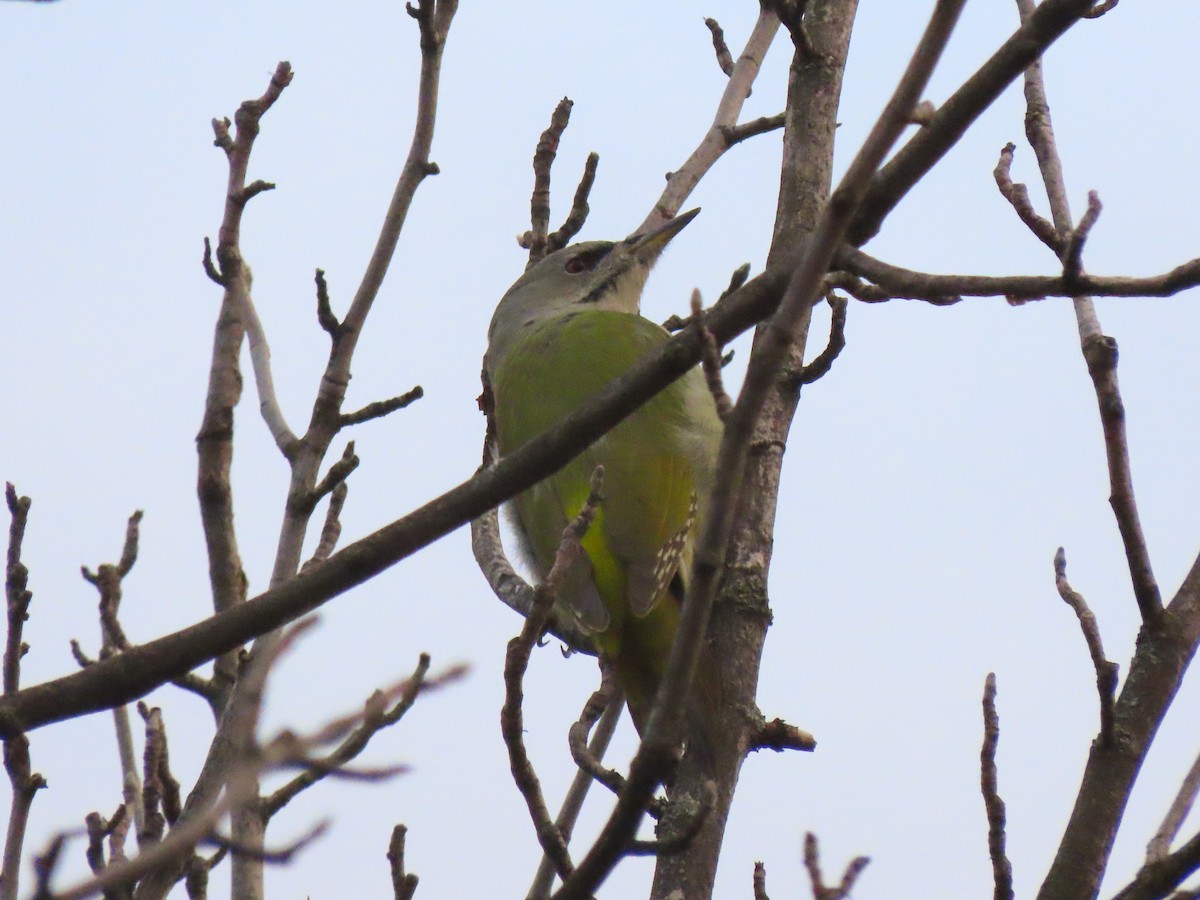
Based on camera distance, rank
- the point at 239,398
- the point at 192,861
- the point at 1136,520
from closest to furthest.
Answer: the point at 1136,520, the point at 192,861, the point at 239,398

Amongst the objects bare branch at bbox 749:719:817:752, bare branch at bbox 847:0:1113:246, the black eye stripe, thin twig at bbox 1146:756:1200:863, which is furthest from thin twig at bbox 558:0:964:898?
the black eye stripe

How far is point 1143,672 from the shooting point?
300cm

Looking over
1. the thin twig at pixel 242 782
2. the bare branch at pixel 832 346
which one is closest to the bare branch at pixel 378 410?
the bare branch at pixel 832 346

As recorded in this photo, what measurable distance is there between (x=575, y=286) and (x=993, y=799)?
185 inches

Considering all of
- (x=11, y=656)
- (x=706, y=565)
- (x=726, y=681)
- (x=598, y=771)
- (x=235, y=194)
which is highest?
(x=235, y=194)

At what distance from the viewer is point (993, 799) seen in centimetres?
267

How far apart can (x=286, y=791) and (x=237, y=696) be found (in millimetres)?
377

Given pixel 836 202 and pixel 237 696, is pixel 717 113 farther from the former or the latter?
pixel 836 202

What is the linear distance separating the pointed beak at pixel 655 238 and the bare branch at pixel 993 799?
334cm

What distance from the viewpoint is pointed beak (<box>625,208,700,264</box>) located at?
6.21 meters

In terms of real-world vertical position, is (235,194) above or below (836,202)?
above

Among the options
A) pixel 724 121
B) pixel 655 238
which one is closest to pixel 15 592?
pixel 724 121

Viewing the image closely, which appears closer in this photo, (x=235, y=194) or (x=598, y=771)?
(x=598, y=771)

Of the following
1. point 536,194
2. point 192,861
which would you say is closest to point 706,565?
point 192,861
